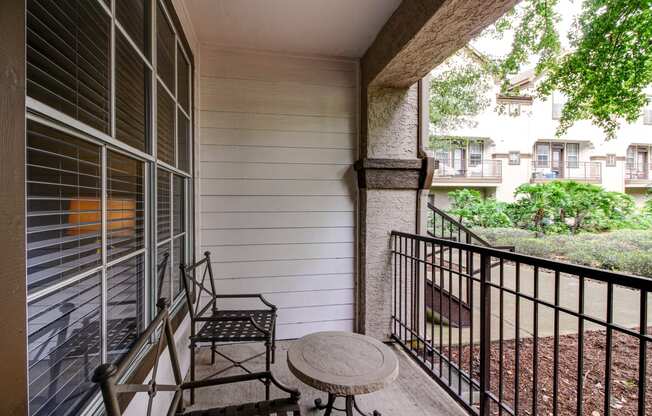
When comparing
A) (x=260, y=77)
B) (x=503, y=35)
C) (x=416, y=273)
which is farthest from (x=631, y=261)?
(x=260, y=77)

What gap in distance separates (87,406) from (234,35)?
2509 mm

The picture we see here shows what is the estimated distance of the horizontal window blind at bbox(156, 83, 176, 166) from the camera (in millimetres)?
1645

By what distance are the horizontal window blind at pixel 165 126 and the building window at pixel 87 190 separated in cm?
3

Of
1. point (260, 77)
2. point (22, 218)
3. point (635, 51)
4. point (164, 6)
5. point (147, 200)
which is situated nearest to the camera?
point (22, 218)

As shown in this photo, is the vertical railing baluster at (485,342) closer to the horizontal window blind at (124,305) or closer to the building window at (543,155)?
the horizontal window blind at (124,305)

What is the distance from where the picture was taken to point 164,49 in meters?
1.74

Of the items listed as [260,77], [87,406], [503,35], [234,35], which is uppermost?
[503,35]

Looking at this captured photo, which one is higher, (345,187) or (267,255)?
(345,187)

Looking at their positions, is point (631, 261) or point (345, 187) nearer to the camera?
point (345, 187)

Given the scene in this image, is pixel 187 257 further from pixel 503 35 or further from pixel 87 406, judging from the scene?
pixel 503 35

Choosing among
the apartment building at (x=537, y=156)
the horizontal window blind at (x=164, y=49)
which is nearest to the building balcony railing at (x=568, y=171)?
the apartment building at (x=537, y=156)

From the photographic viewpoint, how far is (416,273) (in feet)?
7.70

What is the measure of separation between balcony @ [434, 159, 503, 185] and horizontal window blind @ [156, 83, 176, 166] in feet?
35.0

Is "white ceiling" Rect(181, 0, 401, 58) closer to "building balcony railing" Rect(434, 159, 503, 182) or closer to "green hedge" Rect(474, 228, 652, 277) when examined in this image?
"green hedge" Rect(474, 228, 652, 277)
